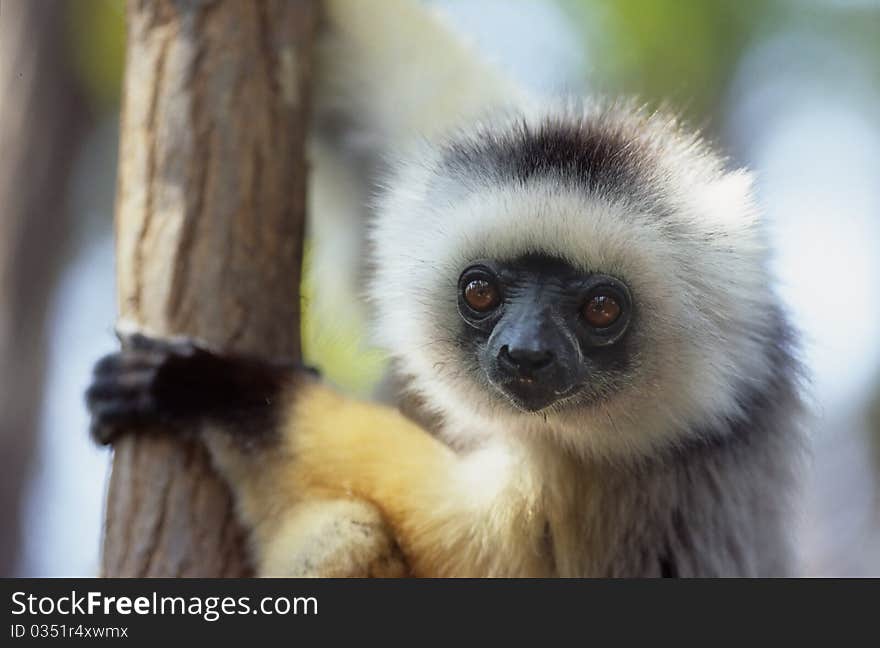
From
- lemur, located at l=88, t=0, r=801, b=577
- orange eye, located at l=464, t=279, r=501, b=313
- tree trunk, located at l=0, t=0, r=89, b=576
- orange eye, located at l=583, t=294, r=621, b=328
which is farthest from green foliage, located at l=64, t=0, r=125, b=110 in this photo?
orange eye, located at l=583, t=294, r=621, b=328

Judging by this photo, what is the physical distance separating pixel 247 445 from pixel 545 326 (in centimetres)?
146

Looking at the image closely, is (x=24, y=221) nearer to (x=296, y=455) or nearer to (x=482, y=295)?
(x=296, y=455)

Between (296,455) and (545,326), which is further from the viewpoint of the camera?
(296,455)

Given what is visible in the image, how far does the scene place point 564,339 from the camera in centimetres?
416

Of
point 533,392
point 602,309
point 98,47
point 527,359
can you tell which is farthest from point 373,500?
point 98,47

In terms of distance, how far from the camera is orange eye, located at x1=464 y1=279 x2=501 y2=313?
4.39 meters

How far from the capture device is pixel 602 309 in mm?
4242

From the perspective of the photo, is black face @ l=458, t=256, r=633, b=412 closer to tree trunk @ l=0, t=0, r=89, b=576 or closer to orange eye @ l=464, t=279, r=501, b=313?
orange eye @ l=464, t=279, r=501, b=313

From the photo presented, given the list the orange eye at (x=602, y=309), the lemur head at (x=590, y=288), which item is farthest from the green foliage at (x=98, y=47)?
the orange eye at (x=602, y=309)

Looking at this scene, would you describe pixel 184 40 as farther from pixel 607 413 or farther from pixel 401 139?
pixel 607 413

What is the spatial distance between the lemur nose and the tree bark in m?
1.27
